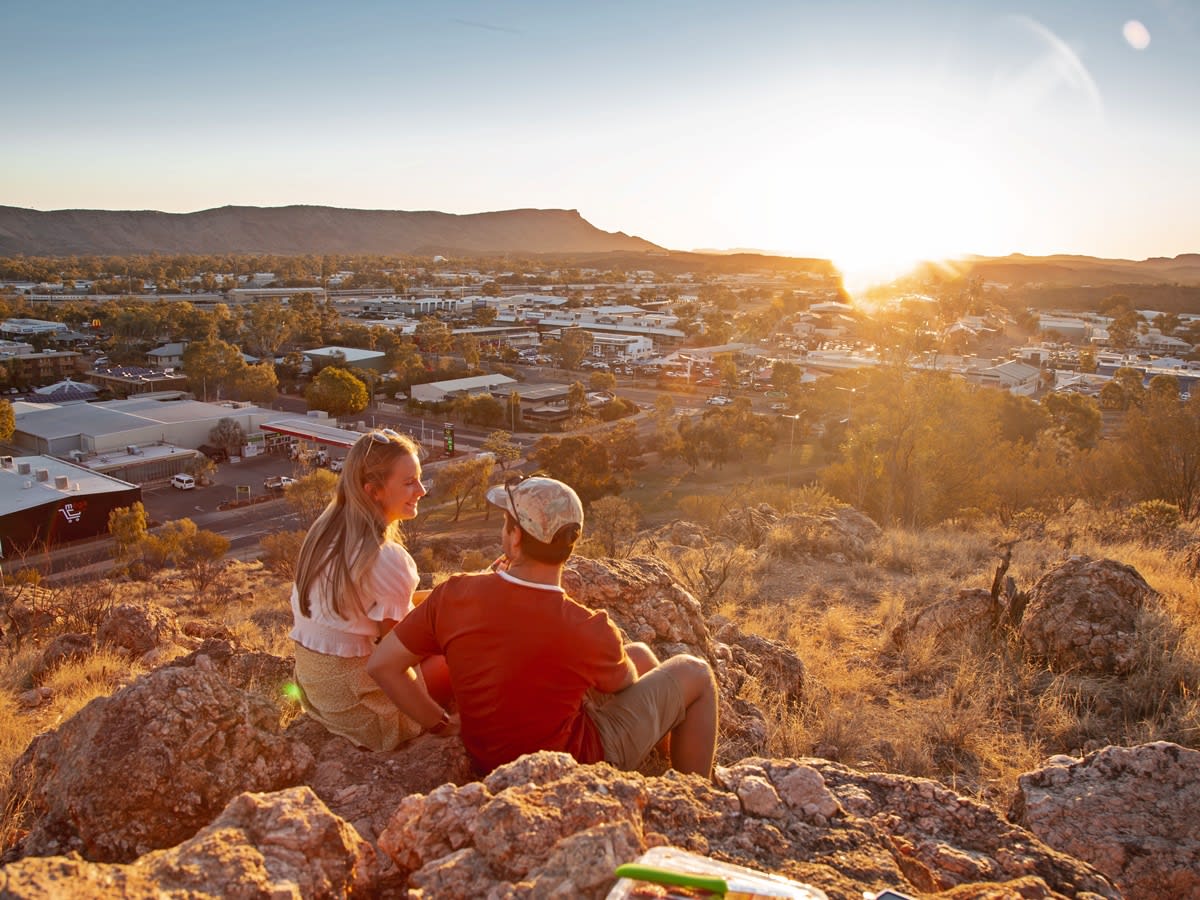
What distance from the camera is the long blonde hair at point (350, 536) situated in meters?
2.46

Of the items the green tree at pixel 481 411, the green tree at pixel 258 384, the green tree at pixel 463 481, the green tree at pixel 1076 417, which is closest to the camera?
the green tree at pixel 463 481

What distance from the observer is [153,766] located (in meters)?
2.10

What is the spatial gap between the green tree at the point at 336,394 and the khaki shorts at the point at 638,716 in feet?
104

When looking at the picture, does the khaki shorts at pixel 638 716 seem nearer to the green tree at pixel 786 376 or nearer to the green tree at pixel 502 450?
the green tree at pixel 502 450

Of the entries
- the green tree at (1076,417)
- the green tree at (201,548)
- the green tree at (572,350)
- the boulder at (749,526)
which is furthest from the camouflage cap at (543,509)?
the green tree at (572,350)

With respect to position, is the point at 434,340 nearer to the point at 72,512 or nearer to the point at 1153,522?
the point at 72,512

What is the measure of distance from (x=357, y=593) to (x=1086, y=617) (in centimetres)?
385

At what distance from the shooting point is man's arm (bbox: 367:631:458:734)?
2.34 meters

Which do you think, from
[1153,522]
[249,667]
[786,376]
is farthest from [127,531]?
[786,376]

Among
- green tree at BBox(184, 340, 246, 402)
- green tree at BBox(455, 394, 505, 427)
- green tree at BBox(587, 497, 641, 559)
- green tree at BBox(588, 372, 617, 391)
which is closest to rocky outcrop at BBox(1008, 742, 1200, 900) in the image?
green tree at BBox(587, 497, 641, 559)

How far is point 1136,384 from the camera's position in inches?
1271

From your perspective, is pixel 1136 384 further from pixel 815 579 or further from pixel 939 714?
pixel 939 714

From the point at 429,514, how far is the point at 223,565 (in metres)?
7.40

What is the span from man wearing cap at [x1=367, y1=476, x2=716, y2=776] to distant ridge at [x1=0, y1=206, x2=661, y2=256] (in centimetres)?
13928
